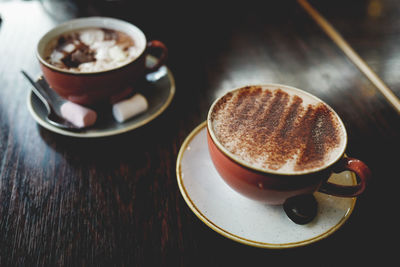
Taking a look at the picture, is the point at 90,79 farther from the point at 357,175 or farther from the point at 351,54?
the point at 351,54

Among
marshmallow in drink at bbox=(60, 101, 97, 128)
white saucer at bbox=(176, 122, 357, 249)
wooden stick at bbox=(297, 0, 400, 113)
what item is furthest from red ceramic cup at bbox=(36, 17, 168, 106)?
wooden stick at bbox=(297, 0, 400, 113)

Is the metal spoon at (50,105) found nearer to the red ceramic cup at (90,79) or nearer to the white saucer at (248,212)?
the red ceramic cup at (90,79)

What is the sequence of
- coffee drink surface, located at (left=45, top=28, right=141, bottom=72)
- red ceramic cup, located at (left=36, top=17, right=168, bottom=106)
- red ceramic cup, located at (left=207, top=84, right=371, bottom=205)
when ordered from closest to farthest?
red ceramic cup, located at (left=207, top=84, right=371, bottom=205) → red ceramic cup, located at (left=36, top=17, right=168, bottom=106) → coffee drink surface, located at (left=45, top=28, right=141, bottom=72)

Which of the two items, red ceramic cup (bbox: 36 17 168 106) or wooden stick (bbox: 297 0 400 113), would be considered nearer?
red ceramic cup (bbox: 36 17 168 106)

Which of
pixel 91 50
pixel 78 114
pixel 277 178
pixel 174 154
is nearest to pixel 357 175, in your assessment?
pixel 277 178

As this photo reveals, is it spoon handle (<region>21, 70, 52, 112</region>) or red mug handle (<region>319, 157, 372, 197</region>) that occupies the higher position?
spoon handle (<region>21, 70, 52, 112</region>)

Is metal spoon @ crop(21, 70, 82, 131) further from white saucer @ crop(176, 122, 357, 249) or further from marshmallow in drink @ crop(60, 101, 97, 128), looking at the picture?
white saucer @ crop(176, 122, 357, 249)

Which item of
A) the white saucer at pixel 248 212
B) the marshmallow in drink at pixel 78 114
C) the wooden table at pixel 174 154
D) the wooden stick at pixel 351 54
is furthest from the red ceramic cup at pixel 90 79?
the wooden stick at pixel 351 54
